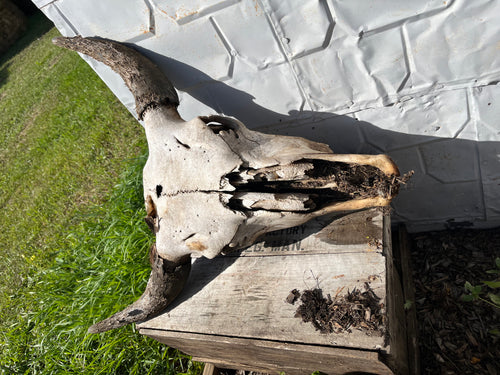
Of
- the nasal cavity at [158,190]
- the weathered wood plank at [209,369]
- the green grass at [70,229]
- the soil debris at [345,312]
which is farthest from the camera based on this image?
the green grass at [70,229]

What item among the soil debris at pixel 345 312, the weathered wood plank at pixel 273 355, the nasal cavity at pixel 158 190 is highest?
the nasal cavity at pixel 158 190

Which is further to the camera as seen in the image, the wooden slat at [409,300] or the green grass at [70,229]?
the green grass at [70,229]

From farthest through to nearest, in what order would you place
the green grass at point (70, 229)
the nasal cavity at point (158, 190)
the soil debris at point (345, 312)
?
the green grass at point (70, 229)
the nasal cavity at point (158, 190)
the soil debris at point (345, 312)

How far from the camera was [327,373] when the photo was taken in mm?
1935

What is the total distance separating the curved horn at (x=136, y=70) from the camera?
2145 millimetres

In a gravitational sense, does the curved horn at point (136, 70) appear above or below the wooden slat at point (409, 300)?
above

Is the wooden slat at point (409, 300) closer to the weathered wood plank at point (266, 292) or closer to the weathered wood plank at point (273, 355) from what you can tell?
the weathered wood plank at point (273, 355)

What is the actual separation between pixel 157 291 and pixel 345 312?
117cm

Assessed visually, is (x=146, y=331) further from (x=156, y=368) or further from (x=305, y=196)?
(x=305, y=196)

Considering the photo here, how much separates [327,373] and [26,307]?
3551 millimetres

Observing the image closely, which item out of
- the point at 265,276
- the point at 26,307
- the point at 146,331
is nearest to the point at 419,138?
the point at 265,276

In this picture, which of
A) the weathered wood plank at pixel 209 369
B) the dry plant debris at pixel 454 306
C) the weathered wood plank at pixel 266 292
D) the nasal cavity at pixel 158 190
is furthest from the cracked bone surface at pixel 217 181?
the dry plant debris at pixel 454 306

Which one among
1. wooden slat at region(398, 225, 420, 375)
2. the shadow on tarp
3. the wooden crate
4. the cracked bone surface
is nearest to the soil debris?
the wooden crate

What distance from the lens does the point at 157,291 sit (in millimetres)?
2176
